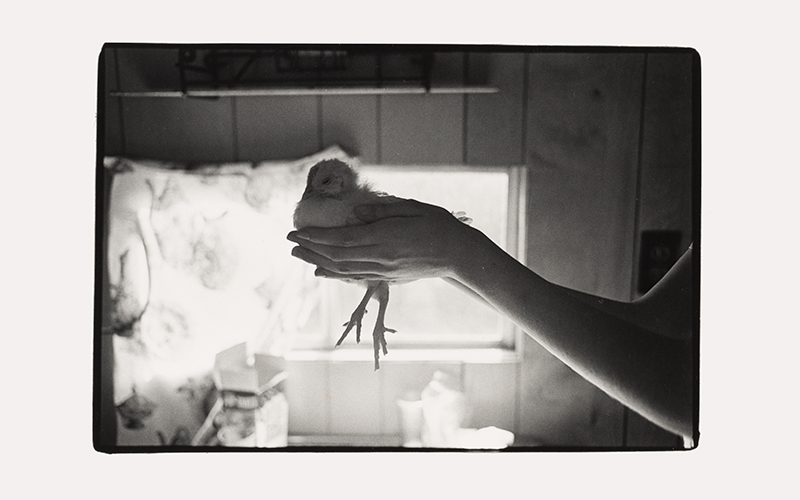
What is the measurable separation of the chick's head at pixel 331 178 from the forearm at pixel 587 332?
0.16 meters

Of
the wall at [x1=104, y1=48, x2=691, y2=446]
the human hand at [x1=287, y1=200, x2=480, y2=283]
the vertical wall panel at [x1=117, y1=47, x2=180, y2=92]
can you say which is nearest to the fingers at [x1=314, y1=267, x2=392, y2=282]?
the human hand at [x1=287, y1=200, x2=480, y2=283]

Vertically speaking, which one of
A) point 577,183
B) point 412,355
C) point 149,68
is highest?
point 149,68

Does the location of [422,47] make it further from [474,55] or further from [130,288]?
[130,288]

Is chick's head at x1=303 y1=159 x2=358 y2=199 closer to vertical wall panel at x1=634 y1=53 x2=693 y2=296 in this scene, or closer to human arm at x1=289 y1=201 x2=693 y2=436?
human arm at x1=289 y1=201 x2=693 y2=436

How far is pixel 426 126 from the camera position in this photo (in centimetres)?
66

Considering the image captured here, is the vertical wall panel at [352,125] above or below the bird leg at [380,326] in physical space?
above

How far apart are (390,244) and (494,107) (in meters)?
0.21

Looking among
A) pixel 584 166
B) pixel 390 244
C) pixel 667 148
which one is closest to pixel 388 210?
pixel 390 244

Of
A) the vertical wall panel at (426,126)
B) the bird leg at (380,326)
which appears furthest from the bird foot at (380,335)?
the vertical wall panel at (426,126)

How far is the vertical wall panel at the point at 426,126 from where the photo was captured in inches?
26.0

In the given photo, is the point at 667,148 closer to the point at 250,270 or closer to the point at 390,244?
the point at 390,244

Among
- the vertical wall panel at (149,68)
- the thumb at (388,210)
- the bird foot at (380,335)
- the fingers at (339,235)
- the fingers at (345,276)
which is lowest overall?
the bird foot at (380,335)

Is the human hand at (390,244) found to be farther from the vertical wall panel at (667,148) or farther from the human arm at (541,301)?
the vertical wall panel at (667,148)

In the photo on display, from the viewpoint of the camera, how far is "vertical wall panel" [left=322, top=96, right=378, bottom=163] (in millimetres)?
658
